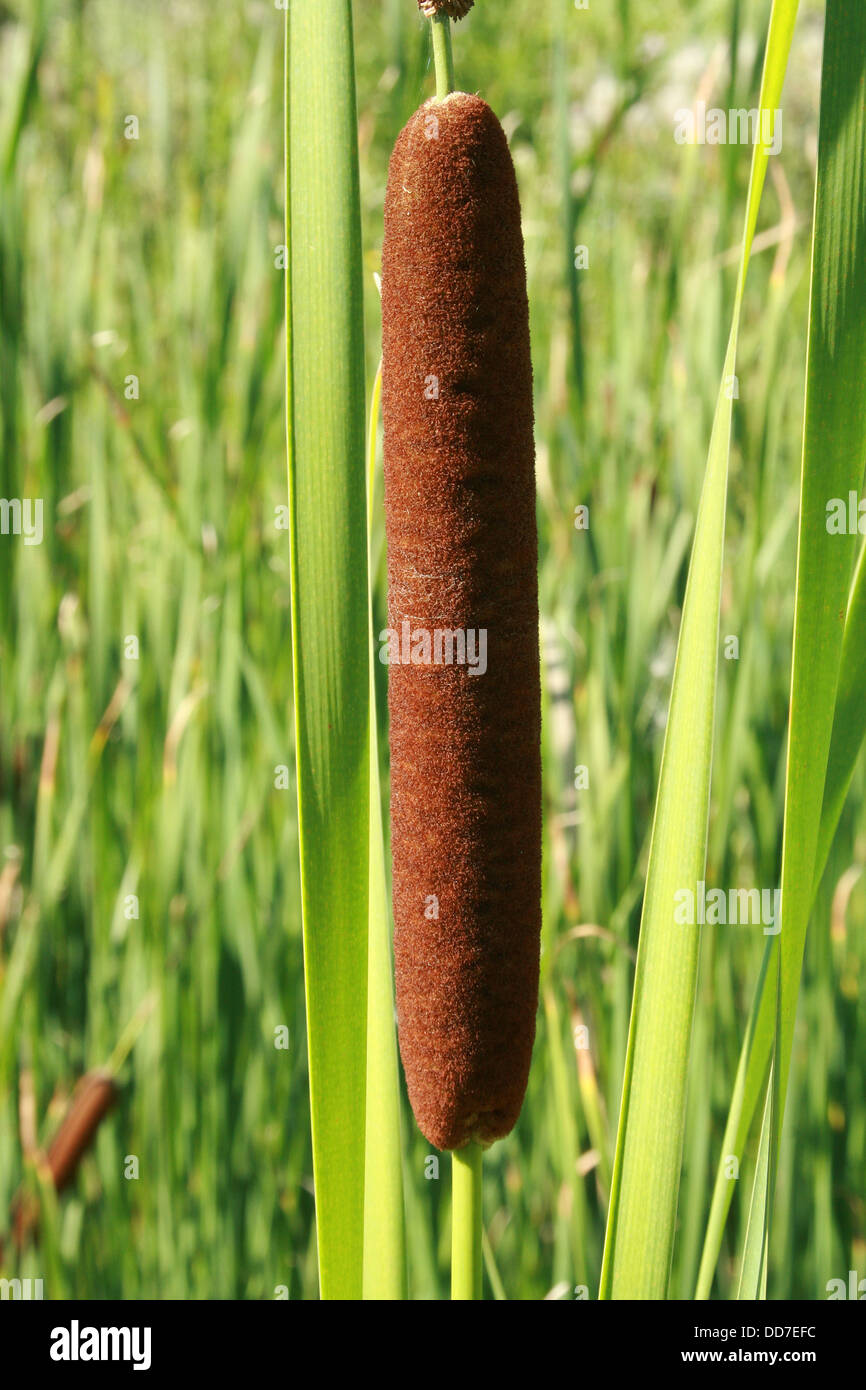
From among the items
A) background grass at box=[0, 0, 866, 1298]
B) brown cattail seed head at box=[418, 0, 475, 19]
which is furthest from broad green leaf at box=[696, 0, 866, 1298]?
background grass at box=[0, 0, 866, 1298]

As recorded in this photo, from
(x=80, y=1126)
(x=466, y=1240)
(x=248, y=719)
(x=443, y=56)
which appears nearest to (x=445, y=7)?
(x=443, y=56)

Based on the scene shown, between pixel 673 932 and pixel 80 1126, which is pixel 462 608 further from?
pixel 80 1126

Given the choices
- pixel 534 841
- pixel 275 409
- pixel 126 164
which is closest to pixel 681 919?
pixel 534 841

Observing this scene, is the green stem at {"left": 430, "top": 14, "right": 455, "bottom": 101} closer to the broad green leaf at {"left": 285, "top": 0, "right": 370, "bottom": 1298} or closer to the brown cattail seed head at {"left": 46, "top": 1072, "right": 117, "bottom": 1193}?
the broad green leaf at {"left": 285, "top": 0, "right": 370, "bottom": 1298}

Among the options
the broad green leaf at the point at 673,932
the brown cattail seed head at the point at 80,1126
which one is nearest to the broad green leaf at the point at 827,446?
the broad green leaf at the point at 673,932

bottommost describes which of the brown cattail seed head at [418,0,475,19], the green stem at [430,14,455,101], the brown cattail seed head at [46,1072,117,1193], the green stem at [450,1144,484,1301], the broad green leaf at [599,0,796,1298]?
the brown cattail seed head at [46,1072,117,1193]
